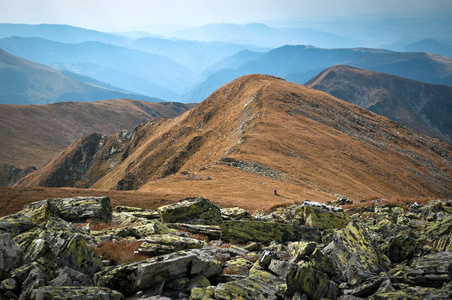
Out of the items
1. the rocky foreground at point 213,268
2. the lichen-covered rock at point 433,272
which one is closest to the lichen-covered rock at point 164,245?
the rocky foreground at point 213,268

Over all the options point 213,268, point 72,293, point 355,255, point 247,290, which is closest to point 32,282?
point 72,293

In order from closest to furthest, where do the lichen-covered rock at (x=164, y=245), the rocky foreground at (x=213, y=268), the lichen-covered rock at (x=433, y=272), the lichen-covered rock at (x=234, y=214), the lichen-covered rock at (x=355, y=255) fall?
the rocky foreground at (x=213, y=268) → the lichen-covered rock at (x=433, y=272) → the lichen-covered rock at (x=355, y=255) → the lichen-covered rock at (x=164, y=245) → the lichen-covered rock at (x=234, y=214)

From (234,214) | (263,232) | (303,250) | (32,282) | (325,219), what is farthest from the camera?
(234,214)

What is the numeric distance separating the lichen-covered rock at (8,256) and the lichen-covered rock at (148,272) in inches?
102

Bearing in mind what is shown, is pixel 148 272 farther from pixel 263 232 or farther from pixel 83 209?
pixel 83 209

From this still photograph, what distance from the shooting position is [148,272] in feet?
31.0

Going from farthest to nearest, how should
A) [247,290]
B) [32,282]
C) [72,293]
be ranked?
1. [247,290]
2. [32,282]
3. [72,293]

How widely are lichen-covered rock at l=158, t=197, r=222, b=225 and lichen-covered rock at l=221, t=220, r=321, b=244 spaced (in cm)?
356

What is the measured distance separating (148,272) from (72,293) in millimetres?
2308

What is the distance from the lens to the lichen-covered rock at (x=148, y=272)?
371 inches

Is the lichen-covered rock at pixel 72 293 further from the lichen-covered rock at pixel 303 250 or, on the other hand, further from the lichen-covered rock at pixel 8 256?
the lichen-covered rock at pixel 303 250

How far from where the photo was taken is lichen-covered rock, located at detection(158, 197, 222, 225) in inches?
781

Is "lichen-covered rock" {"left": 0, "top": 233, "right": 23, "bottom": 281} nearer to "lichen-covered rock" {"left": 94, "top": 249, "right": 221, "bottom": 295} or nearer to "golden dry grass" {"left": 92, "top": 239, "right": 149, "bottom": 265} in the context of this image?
"lichen-covered rock" {"left": 94, "top": 249, "right": 221, "bottom": 295}

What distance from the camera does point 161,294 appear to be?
363 inches
